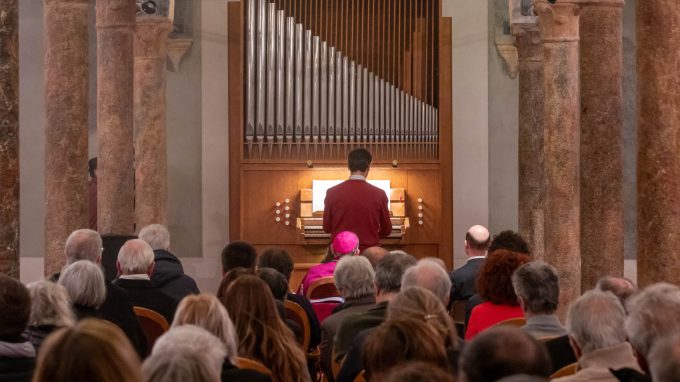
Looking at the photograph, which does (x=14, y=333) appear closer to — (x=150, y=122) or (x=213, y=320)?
(x=213, y=320)

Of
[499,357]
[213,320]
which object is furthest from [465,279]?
[499,357]

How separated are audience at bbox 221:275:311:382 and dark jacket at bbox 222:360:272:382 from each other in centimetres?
94

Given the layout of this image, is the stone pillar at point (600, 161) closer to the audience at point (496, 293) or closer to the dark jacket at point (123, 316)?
the audience at point (496, 293)

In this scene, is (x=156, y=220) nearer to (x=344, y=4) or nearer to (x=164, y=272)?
(x=344, y=4)

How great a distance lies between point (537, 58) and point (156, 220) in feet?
15.7

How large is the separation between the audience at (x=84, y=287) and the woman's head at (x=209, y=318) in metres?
1.51

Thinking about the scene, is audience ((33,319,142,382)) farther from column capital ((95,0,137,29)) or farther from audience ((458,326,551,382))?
column capital ((95,0,137,29))

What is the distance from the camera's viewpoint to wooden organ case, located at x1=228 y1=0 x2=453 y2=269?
51.0 ft

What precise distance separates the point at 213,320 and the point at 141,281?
288 centimetres

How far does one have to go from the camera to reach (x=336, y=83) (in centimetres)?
1561

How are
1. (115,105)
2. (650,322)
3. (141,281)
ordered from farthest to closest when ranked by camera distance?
1. (115,105)
2. (141,281)
3. (650,322)

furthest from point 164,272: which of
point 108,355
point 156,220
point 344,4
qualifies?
point 344,4

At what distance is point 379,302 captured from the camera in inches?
263

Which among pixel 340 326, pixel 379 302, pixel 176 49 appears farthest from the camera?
pixel 176 49
